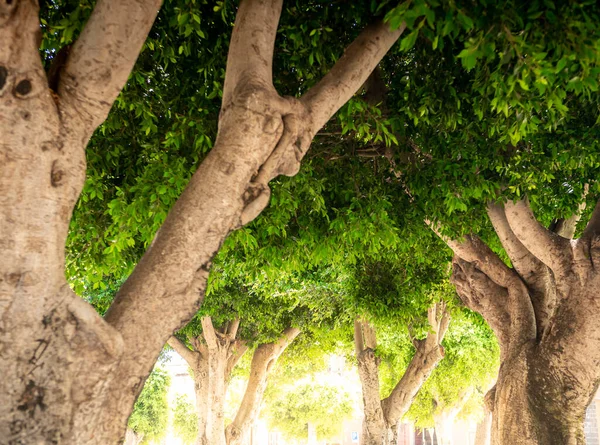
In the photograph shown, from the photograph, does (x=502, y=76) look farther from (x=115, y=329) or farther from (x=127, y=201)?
(x=127, y=201)

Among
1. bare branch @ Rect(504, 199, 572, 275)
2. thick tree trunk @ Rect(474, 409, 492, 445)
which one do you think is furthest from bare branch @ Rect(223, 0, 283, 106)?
thick tree trunk @ Rect(474, 409, 492, 445)

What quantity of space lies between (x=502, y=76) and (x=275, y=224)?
363 centimetres

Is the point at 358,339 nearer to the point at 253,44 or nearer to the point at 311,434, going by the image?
the point at 253,44

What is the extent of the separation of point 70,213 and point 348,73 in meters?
2.50

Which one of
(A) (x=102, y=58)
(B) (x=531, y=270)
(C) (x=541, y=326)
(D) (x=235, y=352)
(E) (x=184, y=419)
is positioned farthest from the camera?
(E) (x=184, y=419)

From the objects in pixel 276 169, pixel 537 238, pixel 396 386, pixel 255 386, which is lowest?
pixel 396 386

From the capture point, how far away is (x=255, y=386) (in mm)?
18953

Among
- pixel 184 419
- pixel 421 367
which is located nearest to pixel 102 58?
pixel 421 367

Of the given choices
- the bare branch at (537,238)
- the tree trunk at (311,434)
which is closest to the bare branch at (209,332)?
the bare branch at (537,238)

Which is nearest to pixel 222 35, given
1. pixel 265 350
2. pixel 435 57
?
pixel 435 57

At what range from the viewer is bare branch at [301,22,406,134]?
4750 mm

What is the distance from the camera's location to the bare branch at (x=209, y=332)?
17.2 metres

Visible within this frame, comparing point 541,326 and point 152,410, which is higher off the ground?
point 152,410

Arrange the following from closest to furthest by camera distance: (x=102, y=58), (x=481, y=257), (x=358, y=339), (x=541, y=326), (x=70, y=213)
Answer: (x=70, y=213)
(x=102, y=58)
(x=541, y=326)
(x=481, y=257)
(x=358, y=339)
